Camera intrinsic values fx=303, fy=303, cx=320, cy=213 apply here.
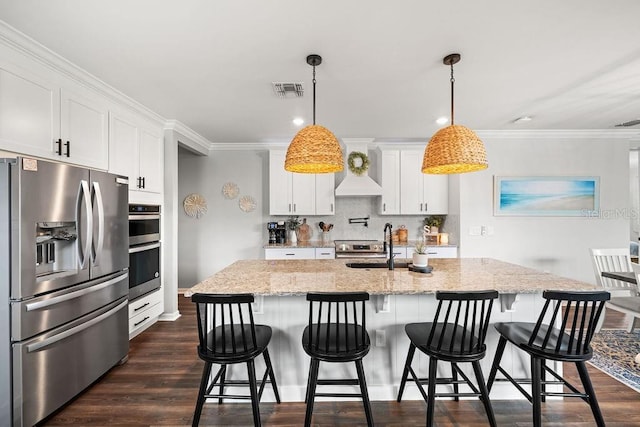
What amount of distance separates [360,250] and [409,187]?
128 centimetres

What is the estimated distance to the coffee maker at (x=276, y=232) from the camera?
4819 millimetres

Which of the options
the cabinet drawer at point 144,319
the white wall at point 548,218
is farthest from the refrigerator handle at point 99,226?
the white wall at point 548,218

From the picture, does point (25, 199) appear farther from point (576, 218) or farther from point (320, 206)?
point (576, 218)

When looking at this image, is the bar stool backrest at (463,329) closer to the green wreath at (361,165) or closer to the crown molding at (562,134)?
the green wreath at (361,165)

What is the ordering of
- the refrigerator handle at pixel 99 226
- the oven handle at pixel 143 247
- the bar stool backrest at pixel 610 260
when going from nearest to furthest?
the refrigerator handle at pixel 99 226 → the oven handle at pixel 143 247 → the bar stool backrest at pixel 610 260

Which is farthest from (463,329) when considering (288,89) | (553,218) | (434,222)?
(553,218)

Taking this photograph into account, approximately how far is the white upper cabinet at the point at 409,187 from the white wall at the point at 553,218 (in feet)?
1.33

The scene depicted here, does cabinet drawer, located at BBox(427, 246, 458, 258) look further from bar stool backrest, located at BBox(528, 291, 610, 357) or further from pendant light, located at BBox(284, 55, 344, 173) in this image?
pendant light, located at BBox(284, 55, 344, 173)

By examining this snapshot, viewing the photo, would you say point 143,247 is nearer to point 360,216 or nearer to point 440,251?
point 360,216

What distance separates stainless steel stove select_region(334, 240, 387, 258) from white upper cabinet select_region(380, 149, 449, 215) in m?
0.57

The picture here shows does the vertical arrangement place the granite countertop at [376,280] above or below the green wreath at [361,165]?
below

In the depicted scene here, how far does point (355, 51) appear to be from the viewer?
2178 millimetres

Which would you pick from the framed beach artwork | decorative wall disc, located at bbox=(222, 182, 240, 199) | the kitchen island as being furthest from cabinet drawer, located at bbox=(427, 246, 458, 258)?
decorative wall disc, located at bbox=(222, 182, 240, 199)

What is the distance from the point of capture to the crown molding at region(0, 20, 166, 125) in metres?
1.94
